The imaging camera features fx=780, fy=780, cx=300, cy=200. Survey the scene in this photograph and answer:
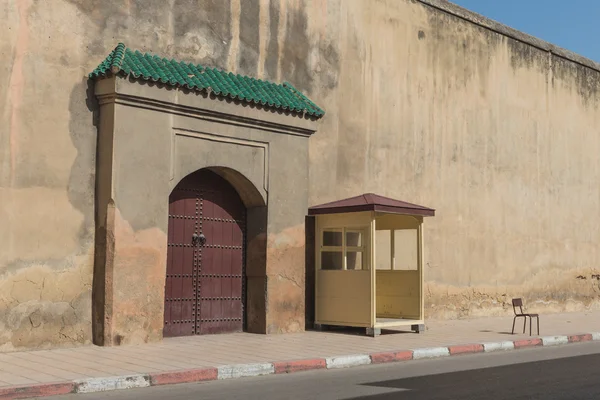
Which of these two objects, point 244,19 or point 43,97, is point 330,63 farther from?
point 43,97

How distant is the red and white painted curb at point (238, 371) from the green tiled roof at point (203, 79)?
417cm

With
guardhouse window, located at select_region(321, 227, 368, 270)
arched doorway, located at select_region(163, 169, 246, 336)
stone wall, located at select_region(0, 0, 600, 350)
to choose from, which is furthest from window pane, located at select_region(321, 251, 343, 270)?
arched doorway, located at select_region(163, 169, 246, 336)

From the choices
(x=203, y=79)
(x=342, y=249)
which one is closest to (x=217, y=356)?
(x=342, y=249)

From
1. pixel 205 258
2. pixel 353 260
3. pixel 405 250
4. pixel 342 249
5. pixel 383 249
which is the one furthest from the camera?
pixel 405 250

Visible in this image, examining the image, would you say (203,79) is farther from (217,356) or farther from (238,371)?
(238,371)

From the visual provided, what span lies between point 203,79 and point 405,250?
5642 millimetres

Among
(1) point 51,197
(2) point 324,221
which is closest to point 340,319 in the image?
(2) point 324,221

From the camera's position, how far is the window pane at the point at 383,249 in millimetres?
14453

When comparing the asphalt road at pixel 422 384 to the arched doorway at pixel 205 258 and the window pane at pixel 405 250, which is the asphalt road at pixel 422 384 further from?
the window pane at pixel 405 250

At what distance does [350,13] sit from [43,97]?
252 inches

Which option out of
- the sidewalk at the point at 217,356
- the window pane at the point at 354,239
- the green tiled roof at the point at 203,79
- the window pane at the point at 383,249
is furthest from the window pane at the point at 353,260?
the green tiled roof at the point at 203,79

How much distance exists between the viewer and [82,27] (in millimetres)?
10391

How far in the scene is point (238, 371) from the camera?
8.47 meters

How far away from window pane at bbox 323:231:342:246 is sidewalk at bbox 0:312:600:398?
1.60 metres
